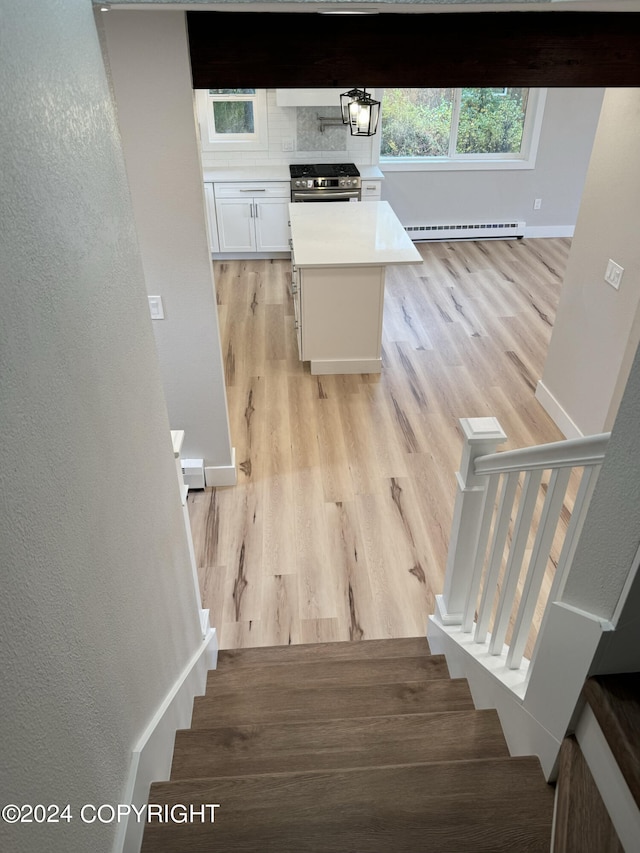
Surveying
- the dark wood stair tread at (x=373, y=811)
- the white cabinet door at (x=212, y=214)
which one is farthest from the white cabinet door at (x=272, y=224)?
the dark wood stair tread at (x=373, y=811)

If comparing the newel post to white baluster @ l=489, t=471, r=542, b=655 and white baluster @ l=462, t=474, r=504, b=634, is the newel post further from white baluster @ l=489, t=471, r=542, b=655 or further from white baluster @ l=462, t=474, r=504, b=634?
white baluster @ l=489, t=471, r=542, b=655

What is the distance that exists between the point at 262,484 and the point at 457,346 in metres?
2.29

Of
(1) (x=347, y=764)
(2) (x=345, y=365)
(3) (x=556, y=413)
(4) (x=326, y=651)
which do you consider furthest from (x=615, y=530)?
(2) (x=345, y=365)

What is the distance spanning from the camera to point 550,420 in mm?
4441

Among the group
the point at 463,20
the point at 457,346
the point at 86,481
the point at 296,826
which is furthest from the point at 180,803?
the point at 457,346

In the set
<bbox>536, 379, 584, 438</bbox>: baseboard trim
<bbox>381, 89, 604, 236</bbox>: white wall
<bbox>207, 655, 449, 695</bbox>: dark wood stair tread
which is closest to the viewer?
<bbox>207, 655, 449, 695</bbox>: dark wood stair tread

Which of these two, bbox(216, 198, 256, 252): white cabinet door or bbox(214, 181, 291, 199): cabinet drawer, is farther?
bbox(216, 198, 256, 252): white cabinet door

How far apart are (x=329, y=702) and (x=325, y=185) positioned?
5229 millimetres

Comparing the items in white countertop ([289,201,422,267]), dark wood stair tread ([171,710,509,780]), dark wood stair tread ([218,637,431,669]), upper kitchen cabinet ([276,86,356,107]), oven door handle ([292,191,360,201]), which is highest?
upper kitchen cabinet ([276,86,356,107])

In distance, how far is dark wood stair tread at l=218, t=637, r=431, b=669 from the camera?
8.75 ft

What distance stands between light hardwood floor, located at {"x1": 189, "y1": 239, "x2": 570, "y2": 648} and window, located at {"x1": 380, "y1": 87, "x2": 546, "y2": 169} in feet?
4.22

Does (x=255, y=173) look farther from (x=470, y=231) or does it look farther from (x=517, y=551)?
(x=517, y=551)

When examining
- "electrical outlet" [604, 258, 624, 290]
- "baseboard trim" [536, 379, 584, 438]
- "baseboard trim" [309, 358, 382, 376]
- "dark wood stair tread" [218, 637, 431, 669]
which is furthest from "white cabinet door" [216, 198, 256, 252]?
"dark wood stair tread" [218, 637, 431, 669]

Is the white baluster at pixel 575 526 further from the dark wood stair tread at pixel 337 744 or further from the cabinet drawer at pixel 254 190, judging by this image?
the cabinet drawer at pixel 254 190
